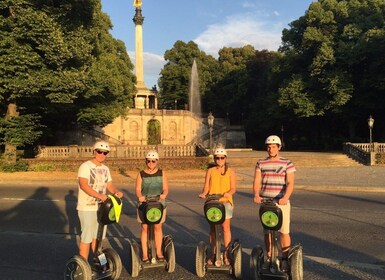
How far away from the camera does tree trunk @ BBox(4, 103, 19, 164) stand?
25109 mm

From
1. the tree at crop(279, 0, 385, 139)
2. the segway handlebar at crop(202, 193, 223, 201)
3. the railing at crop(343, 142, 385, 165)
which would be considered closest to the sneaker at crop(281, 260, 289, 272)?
the segway handlebar at crop(202, 193, 223, 201)

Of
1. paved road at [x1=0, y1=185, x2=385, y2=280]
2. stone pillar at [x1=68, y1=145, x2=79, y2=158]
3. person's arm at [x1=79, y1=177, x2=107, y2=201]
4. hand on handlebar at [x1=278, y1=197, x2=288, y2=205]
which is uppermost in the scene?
stone pillar at [x1=68, y1=145, x2=79, y2=158]

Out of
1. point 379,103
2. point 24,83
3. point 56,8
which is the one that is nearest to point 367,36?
point 379,103

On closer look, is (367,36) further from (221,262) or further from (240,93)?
(221,262)

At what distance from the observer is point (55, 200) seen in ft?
45.5

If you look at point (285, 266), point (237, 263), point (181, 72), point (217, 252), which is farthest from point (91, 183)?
point (181, 72)

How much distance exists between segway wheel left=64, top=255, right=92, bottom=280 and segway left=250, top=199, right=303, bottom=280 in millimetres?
2096

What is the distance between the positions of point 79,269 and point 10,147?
73.3 ft

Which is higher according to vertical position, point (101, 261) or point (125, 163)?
point (125, 163)

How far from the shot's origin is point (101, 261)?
5441 mm

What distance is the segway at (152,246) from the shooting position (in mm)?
5652

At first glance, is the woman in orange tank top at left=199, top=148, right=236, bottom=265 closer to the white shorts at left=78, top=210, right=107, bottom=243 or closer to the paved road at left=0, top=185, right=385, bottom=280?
the paved road at left=0, top=185, right=385, bottom=280

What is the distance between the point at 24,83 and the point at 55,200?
1141cm

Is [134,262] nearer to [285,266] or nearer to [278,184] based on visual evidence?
[285,266]
